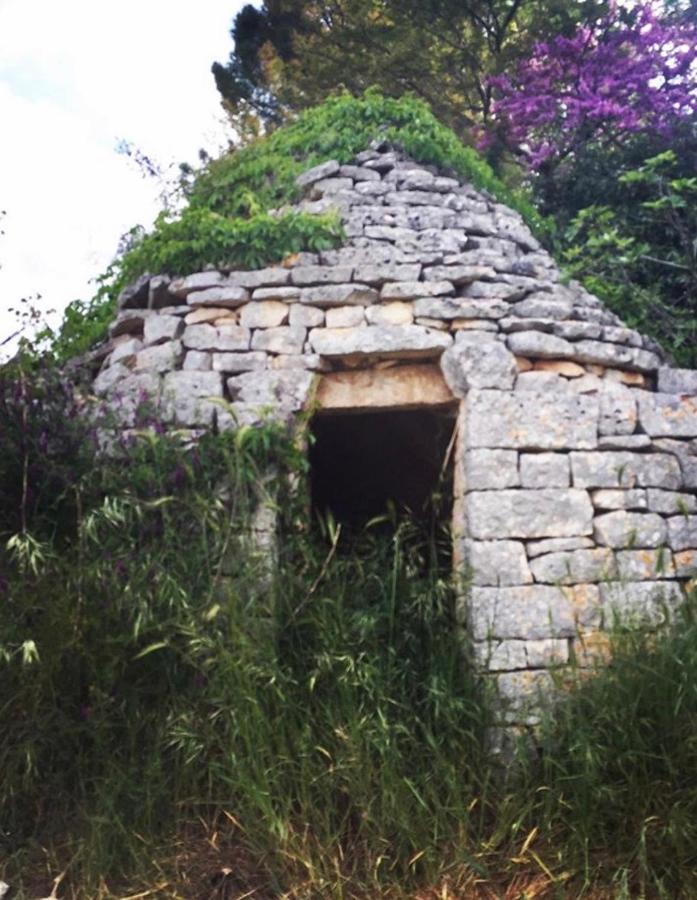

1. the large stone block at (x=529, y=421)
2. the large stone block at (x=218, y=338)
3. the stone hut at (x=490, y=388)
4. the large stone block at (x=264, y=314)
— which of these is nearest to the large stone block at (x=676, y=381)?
the stone hut at (x=490, y=388)

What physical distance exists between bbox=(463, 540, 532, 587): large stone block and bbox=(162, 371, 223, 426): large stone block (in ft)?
4.58

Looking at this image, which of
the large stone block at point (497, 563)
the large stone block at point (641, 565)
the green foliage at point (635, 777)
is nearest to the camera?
the green foliage at point (635, 777)

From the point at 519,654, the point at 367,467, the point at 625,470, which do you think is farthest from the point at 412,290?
the point at 367,467

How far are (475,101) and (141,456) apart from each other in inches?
279

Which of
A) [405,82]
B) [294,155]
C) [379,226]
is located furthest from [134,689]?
[405,82]

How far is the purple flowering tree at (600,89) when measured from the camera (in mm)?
8219

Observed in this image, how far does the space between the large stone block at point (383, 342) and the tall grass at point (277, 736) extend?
0.79 m

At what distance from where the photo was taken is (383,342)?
15.3 ft

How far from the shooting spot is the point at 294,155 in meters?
5.77

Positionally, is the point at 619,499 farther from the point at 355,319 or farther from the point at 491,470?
the point at 355,319

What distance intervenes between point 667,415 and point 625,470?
1.40ft

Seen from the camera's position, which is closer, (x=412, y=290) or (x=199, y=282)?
(x=412, y=290)

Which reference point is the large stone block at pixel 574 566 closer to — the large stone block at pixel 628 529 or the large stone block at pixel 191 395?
the large stone block at pixel 628 529

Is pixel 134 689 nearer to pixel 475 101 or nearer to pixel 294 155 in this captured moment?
pixel 294 155
